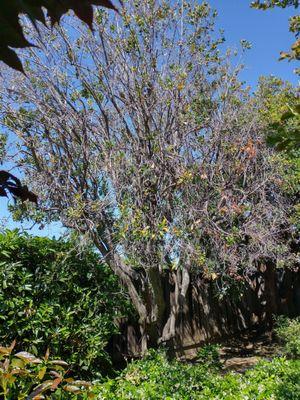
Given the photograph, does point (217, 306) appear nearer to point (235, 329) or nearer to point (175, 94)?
point (235, 329)

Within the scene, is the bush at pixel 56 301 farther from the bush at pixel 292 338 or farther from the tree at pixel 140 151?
the bush at pixel 292 338

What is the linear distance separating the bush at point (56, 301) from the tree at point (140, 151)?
69 cm

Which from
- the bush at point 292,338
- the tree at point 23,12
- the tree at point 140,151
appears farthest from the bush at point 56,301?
the tree at point 23,12

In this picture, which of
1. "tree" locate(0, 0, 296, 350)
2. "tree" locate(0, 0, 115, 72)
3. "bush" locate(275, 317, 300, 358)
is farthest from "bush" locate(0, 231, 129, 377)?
"tree" locate(0, 0, 115, 72)

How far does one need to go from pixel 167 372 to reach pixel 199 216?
271 centimetres

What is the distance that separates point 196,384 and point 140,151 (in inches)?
148

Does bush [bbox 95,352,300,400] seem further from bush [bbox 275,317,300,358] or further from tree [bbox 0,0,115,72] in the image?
tree [bbox 0,0,115,72]

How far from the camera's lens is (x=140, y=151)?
7.74m

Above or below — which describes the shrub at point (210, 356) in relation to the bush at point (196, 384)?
above

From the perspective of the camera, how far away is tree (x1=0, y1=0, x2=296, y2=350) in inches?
293

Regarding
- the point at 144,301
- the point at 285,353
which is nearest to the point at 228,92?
the point at 144,301

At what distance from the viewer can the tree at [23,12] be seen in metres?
1.01

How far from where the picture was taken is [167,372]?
19.5 feet

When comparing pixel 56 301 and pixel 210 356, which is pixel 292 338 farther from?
pixel 56 301
